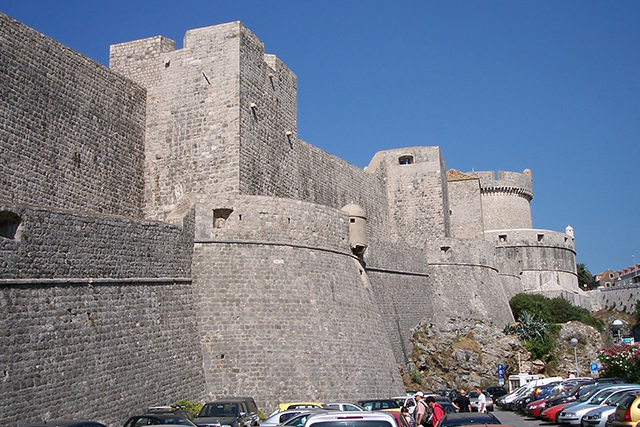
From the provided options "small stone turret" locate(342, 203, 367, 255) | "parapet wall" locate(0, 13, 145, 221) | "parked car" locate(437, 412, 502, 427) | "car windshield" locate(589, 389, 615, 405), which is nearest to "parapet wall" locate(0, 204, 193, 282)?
"parapet wall" locate(0, 13, 145, 221)

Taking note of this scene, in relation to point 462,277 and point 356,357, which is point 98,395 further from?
point 462,277

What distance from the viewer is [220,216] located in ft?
65.1

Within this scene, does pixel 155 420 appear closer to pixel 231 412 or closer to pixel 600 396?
pixel 231 412

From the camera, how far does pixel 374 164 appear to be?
37.2 metres

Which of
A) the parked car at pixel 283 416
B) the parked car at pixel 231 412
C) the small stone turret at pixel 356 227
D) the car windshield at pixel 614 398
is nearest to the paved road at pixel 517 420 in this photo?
the car windshield at pixel 614 398

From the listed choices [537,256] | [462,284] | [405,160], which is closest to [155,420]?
[462,284]

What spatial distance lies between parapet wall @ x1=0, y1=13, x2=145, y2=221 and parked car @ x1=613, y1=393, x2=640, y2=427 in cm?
1397

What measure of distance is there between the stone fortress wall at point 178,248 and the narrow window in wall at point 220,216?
58 millimetres

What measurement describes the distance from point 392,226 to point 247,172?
16587 millimetres

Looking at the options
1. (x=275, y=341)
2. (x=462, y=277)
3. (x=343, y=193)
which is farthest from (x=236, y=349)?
(x=462, y=277)

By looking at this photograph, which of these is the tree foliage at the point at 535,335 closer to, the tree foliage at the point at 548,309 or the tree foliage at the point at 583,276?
the tree foliage at the point at 548,309

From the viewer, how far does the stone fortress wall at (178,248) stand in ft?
47.3

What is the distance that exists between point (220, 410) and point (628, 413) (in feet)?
25.6

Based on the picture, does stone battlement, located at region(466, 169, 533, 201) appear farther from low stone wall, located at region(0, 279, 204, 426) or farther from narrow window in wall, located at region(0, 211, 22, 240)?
narrow window in wall, located at region(0, 211, 22, 240)
